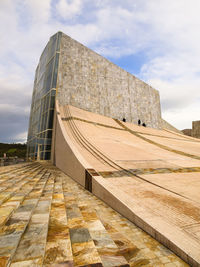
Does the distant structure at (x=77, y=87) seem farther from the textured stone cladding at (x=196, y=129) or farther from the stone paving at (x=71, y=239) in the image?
the textured stone cladding at (x=196, y=129)

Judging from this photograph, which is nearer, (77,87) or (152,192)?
(152,192)

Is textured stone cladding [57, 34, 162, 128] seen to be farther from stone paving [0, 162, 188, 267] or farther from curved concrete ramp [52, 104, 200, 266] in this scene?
stone paving [0, 162, 188, 267]

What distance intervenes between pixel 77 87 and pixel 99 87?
3.38 meters

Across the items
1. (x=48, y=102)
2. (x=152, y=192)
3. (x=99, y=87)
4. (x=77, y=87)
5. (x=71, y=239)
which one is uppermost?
(x=99, y=87)

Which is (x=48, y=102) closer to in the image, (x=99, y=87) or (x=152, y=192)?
(x=99, y=87)

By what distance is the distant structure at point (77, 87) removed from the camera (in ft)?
50.3

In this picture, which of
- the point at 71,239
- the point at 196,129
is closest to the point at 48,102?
the point at 71,239

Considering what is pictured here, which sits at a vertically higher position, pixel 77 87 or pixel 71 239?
pixel 77 87

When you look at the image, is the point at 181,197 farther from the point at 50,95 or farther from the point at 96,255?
the point at 50,95

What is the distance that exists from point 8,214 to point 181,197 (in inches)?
136

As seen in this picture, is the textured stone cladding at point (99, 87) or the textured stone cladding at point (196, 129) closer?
the textured stone cladding at point (99, 87)

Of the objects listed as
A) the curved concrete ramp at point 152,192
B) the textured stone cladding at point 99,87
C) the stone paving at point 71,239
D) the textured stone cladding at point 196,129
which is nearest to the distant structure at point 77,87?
the textured stone cladding at point 99,87

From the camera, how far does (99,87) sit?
18812 millimetres

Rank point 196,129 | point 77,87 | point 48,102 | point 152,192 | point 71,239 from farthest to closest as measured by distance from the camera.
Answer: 1. point 196,129
2. point 77,87
3. point 48,102
4. point 152,192
5. point 71,239
